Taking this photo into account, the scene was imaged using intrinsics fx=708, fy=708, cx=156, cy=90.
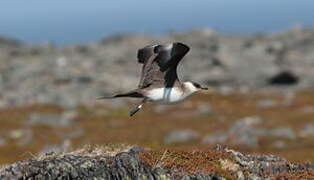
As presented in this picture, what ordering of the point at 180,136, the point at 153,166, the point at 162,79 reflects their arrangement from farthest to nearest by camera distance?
the point at 180,136, the point at 162,79, the point at 153,166

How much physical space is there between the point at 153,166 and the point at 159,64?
16.7ft

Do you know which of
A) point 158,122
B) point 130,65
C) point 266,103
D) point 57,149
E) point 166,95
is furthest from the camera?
point 130,65

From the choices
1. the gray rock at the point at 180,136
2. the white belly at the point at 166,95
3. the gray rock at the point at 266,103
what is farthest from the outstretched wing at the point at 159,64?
the gray rock at the point at 266,103

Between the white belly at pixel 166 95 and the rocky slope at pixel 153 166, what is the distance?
6.39 ft

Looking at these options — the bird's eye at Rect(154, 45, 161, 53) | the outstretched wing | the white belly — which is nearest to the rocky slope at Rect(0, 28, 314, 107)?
the outstretched wing

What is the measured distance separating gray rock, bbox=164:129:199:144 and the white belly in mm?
49493

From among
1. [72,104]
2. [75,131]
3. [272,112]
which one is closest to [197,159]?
[75,131]

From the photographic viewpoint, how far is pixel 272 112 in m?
87.1

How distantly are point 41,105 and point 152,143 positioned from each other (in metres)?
36.4

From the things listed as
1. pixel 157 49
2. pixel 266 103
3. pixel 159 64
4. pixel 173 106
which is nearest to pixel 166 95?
pixel 159 64

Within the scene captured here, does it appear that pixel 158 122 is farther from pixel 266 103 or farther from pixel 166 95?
pixel 166 95

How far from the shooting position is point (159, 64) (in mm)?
21344

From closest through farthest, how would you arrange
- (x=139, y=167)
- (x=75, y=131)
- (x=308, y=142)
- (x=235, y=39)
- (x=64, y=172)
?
(x=64, y=172), (x=139, y=167), (x=308, y=142), (x=75, y=131), (x=235, y=39)

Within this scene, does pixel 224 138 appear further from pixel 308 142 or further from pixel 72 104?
pixel 72 104
